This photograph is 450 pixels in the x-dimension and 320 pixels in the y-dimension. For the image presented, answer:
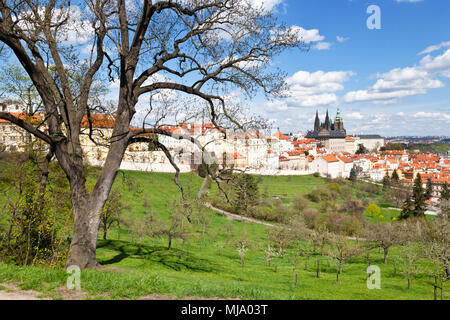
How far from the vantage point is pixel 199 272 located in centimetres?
1374

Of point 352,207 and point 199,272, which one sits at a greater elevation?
point 199,272

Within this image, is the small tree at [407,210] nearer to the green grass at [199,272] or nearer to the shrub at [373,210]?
the shrub at [373,210]

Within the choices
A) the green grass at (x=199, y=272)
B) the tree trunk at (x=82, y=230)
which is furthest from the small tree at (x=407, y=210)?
the tree trunk at (x=82, y=230)

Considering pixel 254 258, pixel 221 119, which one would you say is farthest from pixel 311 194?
pixel 221 119

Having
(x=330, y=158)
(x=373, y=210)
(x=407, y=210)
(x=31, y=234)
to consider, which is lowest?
(x=373, y=210)

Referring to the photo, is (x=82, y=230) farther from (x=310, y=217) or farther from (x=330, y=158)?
(x=330, y=158)

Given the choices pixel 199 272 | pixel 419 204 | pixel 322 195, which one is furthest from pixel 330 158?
Answer: pixel 199 272

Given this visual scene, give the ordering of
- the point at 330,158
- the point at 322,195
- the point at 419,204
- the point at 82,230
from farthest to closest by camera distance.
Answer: the point at 330,158, the point at 322,195, the point at 419,204, the point at 82,230

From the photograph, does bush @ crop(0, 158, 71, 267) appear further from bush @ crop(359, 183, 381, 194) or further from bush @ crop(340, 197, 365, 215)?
bush @ crop(359, 183, 381, 194)

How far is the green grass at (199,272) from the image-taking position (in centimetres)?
637
